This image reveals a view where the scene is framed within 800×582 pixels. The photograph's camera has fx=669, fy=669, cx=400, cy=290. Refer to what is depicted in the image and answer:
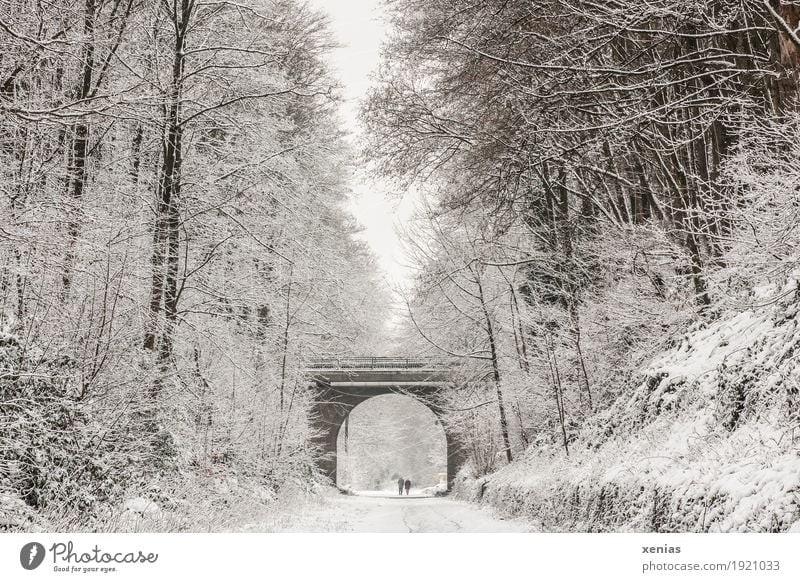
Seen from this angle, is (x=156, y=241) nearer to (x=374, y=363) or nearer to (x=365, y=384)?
(x=374, y=363)

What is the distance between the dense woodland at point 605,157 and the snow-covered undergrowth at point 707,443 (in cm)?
11

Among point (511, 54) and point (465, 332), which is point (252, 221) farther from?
point (465, 332)

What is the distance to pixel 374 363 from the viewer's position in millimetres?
23625

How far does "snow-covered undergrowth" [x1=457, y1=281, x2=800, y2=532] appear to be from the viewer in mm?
3752

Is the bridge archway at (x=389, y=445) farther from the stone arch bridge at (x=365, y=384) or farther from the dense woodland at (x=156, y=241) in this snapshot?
the dense woodland at (x=156, y=241)

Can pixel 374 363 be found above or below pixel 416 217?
below

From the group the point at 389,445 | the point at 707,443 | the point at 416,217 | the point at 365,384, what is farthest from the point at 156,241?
the point at 389,445

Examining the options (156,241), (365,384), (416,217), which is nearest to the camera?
(156,241)

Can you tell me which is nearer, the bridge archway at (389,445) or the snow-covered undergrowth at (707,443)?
the snow-covered undergrowth at (707,443)

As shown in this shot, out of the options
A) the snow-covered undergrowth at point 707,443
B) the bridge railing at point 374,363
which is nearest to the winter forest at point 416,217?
the snow-covered undergrowth at point 707,443

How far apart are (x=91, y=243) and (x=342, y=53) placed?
5290mm

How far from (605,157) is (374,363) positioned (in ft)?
48.0

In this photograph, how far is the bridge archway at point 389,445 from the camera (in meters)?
34.2

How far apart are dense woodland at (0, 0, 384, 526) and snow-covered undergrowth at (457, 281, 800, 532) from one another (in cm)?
437
